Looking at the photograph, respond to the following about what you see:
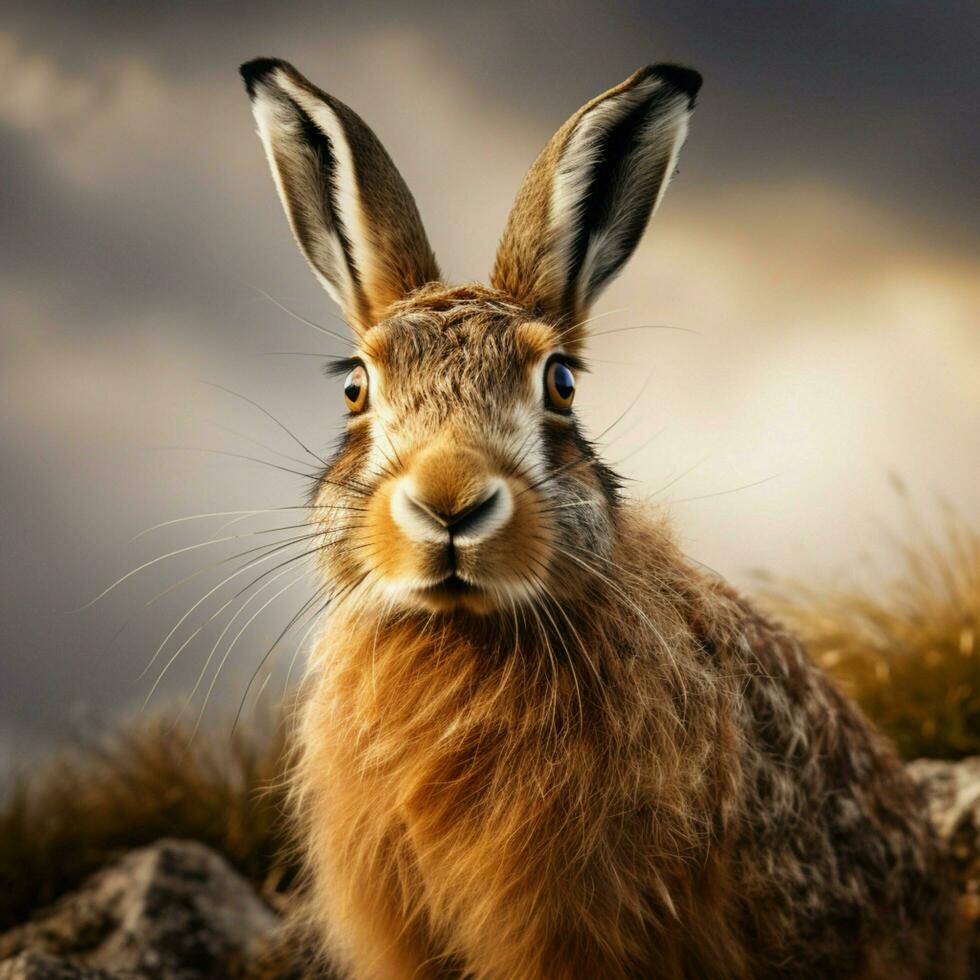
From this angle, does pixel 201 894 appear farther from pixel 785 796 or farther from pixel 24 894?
pixel 785 796

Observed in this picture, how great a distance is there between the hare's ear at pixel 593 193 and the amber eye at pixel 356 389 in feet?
2.01

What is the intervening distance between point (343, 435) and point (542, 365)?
69 centimetres

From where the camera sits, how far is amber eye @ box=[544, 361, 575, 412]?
3.32m

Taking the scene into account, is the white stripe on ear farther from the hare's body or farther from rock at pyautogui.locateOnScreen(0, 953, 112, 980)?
rock at pyautogui.locateOnScreen(0, 953, 112, 980)

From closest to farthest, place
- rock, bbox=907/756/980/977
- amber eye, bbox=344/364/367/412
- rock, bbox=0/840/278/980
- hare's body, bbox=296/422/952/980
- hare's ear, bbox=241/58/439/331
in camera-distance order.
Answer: hare's body, bbox=296/422/952/980 < amber eye, bbox=344/364/367/412 < hare's ear, bbox=241/58/439/331 < rock, bbox=0/840/278/980 < rock, bbox=907/756/980/977

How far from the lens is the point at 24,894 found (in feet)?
19.9

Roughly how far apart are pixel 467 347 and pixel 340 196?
956mm

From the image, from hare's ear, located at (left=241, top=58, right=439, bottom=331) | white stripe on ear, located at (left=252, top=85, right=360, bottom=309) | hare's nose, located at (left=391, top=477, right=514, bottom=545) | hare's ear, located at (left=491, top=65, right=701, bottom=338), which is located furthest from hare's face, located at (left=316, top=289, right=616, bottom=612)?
white stripe on ear, located at (left=252, top=85, right=360, bottom=309)

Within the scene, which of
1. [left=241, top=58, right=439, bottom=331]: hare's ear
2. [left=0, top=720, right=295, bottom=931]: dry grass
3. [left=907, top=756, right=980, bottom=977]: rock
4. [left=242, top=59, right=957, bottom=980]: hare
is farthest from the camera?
[left=0, top=720, right=295, bottom=931]: dry grass

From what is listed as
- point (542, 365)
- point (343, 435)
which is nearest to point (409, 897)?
point (343, 435)

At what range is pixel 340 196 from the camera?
3.83 meters

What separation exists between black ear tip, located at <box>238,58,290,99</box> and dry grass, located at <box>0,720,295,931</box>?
368cm

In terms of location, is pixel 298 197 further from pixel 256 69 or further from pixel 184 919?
pixel 184 919

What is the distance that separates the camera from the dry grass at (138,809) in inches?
243
